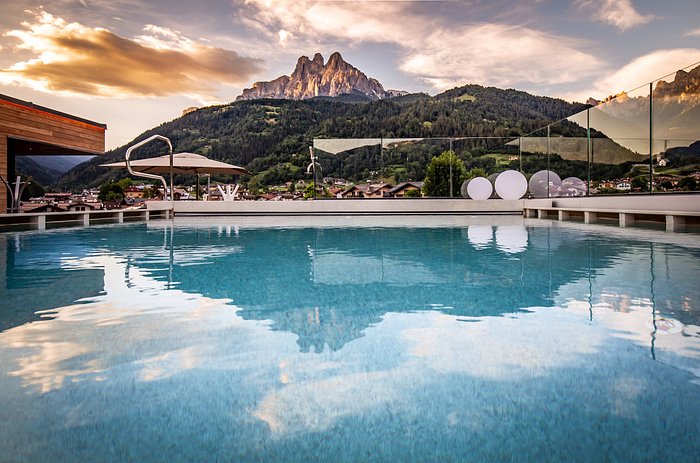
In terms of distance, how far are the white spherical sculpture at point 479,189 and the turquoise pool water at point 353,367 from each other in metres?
10.9

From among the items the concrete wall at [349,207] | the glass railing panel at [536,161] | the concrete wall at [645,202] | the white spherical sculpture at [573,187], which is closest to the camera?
the concrete wall at [645,202]

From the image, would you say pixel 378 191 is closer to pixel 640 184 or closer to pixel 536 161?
pixel 536 161

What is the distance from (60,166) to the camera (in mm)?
31609

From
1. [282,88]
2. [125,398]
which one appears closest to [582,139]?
[125,398]

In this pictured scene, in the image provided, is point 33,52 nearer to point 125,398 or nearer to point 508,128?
point 508,128

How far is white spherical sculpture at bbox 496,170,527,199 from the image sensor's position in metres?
13.6

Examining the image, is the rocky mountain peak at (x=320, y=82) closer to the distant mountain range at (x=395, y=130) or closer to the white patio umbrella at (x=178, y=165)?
the distant mountain range at (x=395, y=130)

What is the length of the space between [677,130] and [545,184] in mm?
4673

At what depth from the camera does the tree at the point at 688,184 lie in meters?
7.28

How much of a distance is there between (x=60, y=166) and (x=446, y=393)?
36607 millimetres

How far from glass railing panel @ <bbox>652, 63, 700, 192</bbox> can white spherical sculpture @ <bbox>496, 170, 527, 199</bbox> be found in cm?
522

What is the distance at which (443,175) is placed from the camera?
14281mm

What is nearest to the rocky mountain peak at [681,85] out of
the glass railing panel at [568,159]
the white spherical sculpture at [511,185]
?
the glass railing panel at [568,159]

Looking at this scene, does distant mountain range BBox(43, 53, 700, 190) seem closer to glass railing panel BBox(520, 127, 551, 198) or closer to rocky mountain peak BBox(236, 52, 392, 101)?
glass railing panel BBox(520, 127, 551, 198)
